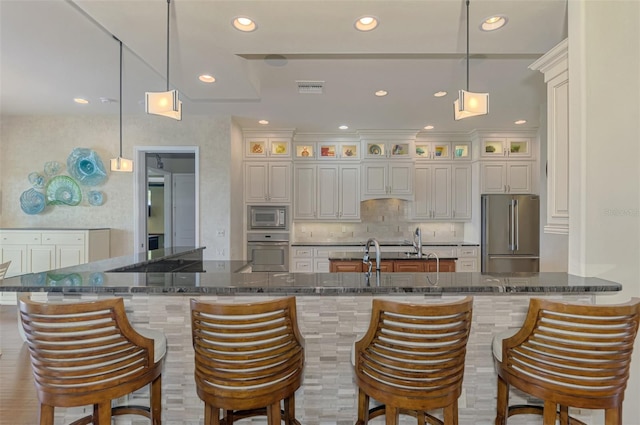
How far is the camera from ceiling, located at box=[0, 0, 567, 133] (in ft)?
6.45

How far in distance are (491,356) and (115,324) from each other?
1964 mm

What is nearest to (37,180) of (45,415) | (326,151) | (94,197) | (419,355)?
(94,197)

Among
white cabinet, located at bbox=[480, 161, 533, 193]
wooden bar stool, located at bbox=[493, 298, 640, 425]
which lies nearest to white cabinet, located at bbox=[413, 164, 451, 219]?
white cabinet, located at bbox=[480, 161, 533, 193]

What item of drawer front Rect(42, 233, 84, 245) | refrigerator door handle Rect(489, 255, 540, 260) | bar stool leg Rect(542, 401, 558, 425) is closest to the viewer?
bar stool leg Rect(542, 401, 558, 425)

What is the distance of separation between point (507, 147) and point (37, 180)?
7.35 metres

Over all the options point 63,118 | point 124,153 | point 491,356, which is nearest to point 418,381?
point 491,356

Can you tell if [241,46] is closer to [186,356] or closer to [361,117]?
[186,356]

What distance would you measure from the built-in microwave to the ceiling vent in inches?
93.2

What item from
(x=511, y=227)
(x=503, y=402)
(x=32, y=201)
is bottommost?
(x=503, y=402)

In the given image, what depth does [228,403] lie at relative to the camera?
1315mm

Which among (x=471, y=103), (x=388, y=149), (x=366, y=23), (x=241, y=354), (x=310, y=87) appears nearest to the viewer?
(x=241, y=354)

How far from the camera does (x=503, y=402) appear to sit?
5.28 ft

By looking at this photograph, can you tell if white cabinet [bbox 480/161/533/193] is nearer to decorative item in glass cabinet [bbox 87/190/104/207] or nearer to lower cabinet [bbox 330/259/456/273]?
lower cabinet [bbox 330/259/456/273]

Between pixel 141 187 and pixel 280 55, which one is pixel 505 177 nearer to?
pixel 280 55
